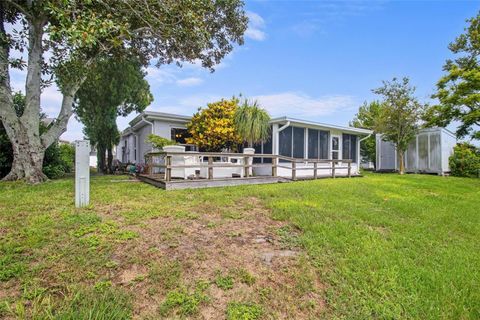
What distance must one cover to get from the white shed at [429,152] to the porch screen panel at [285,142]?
10.6 m

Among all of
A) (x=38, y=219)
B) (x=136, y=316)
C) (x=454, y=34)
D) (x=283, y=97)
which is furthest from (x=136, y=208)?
(x=454, y=34)

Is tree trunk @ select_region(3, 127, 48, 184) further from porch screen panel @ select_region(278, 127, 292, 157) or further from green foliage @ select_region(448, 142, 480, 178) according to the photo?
green foliage @ select_region(448, 142, 480, 178)

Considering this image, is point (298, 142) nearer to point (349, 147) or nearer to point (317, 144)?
point (317, 144)

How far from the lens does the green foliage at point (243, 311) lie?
7.80 ft

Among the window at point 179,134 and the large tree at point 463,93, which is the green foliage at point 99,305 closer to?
the window at point 179,134

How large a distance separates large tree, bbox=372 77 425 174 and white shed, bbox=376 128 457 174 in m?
1.04

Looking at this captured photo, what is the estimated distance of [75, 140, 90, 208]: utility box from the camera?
458cm

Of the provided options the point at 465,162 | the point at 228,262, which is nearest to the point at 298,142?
the point at 228,262

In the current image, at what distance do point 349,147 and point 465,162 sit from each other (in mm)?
7491

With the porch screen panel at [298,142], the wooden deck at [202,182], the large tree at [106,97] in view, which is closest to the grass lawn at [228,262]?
the wooden deck at [202,182]

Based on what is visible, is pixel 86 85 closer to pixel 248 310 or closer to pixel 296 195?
pixel 296 195

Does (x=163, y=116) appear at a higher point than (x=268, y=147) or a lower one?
higher

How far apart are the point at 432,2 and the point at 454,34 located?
43.6 ft

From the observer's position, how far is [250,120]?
1025 cm
